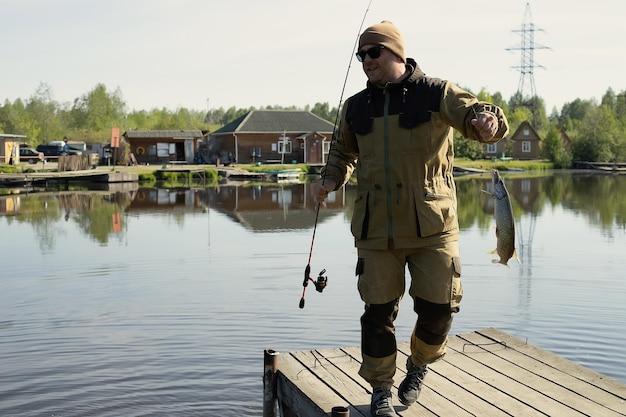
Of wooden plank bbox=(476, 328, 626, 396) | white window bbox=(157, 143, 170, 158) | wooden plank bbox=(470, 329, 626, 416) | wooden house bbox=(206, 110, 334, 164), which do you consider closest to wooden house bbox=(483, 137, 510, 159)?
wooden house bbox=(206, 110, 334, 164)

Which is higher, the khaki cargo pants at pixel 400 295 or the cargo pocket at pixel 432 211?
the cargo pocket at pixel 432 211

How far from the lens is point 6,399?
25.4ft

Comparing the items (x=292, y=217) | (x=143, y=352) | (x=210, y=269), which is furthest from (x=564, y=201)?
(x=143, y=352)

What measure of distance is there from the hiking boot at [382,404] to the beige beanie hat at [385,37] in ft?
6.76

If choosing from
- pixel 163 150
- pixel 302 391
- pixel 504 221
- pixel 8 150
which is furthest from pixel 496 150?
pixel 302 391

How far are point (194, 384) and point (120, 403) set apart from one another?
0.80 metres

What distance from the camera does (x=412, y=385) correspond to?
206 inches

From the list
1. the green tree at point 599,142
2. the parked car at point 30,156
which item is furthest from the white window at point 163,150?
the green tree at point 599,142

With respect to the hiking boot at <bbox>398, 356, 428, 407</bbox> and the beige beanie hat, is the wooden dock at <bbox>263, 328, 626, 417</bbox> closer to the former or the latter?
the hiking boot at <bbox>398, 356, 428, 407</bbox>

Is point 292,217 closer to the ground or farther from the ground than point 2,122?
closer to the ground

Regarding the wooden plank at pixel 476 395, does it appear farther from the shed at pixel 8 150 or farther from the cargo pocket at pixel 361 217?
the shed at pixel 8 150

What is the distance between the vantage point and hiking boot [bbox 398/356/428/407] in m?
5.21

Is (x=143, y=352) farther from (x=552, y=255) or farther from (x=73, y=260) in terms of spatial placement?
(x=552, y=255)

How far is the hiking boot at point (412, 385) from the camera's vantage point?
17.1 ft
